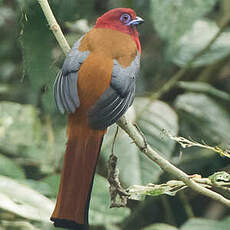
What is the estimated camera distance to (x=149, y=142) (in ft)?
7.81

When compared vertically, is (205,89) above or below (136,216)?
above

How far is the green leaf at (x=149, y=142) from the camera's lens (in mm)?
2223

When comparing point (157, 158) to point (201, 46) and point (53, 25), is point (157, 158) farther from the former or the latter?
point (201, 46)

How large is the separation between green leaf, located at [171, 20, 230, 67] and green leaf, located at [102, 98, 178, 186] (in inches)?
10.0

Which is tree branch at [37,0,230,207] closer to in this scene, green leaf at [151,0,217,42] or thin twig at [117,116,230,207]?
thin twig at [117,116,230,207]

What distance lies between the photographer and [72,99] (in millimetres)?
1452

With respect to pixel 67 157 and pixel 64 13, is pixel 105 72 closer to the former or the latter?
pixel 67 157

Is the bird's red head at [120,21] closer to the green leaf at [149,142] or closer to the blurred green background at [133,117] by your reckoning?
the blurred green background at [133,117]

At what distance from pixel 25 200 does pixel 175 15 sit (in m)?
0.92

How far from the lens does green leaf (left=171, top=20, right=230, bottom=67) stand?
2.55 metres

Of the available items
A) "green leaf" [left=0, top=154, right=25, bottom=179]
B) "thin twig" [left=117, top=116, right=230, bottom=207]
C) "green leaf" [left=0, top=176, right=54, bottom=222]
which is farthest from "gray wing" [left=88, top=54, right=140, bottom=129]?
"green leaf" [left=0, top=154, right=25, bottom=179]

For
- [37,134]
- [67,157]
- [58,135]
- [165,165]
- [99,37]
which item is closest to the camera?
[165,165]

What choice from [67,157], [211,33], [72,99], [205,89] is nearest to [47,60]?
[72,99]

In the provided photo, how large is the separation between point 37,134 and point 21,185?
0.62 m
